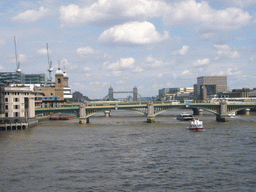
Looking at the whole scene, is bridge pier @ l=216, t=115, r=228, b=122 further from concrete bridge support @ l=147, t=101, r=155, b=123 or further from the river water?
the river water

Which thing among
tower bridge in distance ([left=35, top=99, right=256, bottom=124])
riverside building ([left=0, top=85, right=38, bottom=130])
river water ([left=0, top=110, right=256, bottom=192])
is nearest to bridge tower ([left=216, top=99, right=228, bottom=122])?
tower bridge in distance ([left=35, top=99, right=256, bottom=124])

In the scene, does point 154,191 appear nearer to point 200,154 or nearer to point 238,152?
point 200,154

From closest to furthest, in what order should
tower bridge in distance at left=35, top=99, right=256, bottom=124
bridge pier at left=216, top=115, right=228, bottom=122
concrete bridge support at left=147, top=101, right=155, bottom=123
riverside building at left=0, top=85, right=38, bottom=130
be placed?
1. riverside building at left=0, top=85, right=38, bottom=130
2. concrete bridge support at left=147, top=101, right=155, bottom=123
3. bridge pier at left=216, top=115, right=228, bottom=122
4. tower bridge in distance at left=35, top=99, right=256, bottom=124

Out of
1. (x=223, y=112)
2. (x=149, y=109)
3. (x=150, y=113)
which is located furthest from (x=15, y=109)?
(x=223, y=112)

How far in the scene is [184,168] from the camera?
166 feet

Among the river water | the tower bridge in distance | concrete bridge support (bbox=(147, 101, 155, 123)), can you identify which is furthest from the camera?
the tower bridge in distance

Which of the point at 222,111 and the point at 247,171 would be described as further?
the point at 222,111

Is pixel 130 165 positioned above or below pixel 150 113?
below

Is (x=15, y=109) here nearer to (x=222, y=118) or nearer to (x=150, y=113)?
(x=150, y=113)

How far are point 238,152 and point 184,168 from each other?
16.8 meters

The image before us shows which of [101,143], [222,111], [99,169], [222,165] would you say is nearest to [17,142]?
[101,143]

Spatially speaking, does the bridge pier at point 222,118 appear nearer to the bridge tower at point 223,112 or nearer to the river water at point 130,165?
the bridge tower at point 223,112

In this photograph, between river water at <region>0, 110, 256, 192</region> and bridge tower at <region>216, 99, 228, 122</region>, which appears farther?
bridge tower at <region>216, 99, 228, 122</region>

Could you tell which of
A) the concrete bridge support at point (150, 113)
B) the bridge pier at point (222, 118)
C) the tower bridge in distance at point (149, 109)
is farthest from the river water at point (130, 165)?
the bridge pier at point (222, 118)
